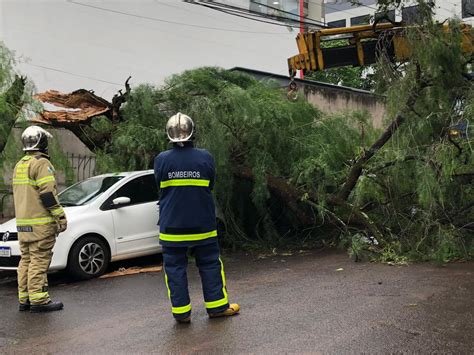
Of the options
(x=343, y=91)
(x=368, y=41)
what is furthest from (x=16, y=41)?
(x=368, y=41)

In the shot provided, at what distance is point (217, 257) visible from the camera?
509cm

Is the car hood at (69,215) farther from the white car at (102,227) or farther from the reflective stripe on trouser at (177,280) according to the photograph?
the reflective stripe on trouser at (177,280)

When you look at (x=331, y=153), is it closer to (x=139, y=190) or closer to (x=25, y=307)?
(x=139, y=190)

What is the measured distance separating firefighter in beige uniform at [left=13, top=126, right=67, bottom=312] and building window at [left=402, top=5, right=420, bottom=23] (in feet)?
17.4

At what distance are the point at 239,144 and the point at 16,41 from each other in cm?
1578

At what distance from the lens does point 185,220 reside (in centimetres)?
493

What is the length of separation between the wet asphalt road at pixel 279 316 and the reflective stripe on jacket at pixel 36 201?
2.99 ft

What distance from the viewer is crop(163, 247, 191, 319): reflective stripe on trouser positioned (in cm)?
491

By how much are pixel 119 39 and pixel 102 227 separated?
60.2 feet

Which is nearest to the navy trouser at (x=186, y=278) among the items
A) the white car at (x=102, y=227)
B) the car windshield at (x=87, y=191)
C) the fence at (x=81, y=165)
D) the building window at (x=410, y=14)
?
the white car at (x=102, y=227)

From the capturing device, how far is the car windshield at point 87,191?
8234mm

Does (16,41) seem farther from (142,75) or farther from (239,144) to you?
(239,144)

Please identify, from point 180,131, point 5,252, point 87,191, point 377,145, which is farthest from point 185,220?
point 377,145

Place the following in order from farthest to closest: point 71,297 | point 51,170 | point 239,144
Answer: point 239,144
point 71,297
point 51,170
